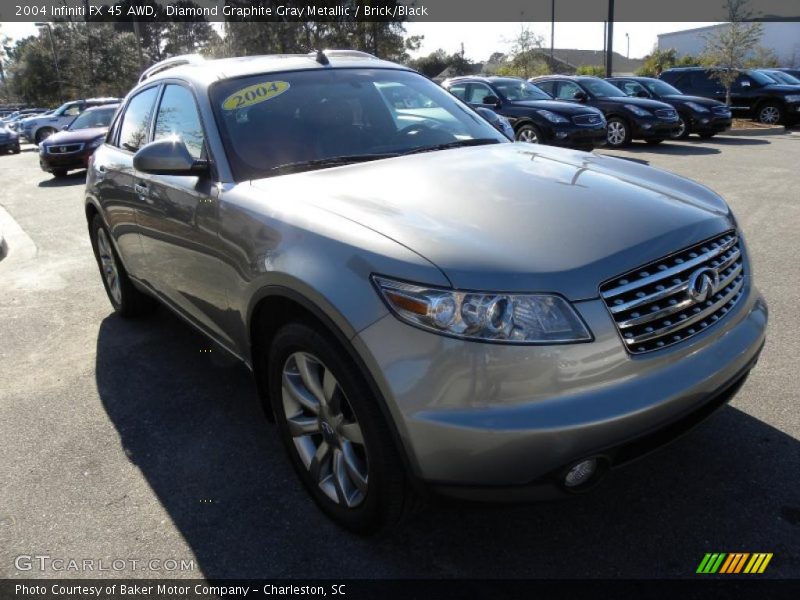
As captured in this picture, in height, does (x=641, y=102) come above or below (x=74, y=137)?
above

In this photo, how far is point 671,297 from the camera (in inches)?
87.0

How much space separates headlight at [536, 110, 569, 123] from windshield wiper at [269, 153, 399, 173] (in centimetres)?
1012

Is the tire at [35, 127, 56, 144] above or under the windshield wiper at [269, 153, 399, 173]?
under

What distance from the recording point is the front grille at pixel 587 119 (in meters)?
12.8

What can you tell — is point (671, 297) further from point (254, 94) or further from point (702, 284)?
point (254, 94)

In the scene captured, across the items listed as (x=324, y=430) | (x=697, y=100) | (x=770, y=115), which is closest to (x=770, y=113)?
(x=770, y=115)

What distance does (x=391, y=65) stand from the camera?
4113 mm

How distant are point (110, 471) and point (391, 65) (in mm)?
2761

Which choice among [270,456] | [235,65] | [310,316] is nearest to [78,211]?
[235,65]

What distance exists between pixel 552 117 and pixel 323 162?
10.4 m

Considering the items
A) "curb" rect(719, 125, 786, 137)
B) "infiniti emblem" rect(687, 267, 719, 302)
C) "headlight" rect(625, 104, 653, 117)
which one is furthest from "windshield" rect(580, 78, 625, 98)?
"infiniti emblem" rect(687, 267, 719, 302)

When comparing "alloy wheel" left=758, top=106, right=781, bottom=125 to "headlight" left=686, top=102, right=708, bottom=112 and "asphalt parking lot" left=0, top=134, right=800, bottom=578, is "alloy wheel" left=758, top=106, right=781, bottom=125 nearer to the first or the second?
"headlight" left=686, top=102, right=708, bottom=112

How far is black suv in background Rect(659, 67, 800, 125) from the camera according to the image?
18109 millimetres

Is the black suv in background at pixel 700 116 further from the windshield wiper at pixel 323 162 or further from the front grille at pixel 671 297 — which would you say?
the front grille at pixel 671 297
